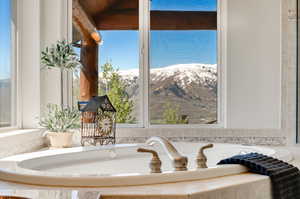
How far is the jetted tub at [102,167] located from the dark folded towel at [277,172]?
2.2 inches

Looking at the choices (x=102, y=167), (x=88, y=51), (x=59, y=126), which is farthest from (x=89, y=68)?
(x=102, y=167)

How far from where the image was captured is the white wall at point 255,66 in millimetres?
3328

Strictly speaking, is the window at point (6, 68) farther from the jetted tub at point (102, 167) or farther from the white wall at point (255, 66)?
the white wall at point (255, 66)

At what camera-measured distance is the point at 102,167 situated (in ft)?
8.28

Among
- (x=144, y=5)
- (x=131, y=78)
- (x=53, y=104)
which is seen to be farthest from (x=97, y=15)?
(x=53, y=104)

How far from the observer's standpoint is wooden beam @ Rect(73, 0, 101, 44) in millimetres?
3426

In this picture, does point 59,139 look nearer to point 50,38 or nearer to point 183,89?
point 50,38

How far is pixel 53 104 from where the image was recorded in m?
3.10

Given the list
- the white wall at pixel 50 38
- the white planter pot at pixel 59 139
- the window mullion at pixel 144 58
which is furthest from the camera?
the window mullion at pixel 144 58

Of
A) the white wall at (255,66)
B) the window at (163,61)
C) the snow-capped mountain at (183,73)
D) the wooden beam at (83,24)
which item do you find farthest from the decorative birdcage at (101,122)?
the white wall at (255,66)

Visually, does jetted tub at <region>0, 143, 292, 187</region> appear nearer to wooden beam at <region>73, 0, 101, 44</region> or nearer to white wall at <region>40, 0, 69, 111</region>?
white wall at <region>40, 0, 69, 111</region>

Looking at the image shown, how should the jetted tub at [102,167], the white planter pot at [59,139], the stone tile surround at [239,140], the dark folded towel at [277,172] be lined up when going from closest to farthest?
the jetted tub at [102,167], the dark folded towel at [277,172], the white planter pot at [59,139], the stone tile surround at [239,140]

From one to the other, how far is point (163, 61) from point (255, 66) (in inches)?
34.1

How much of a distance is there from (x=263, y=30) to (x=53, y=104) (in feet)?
6.67
